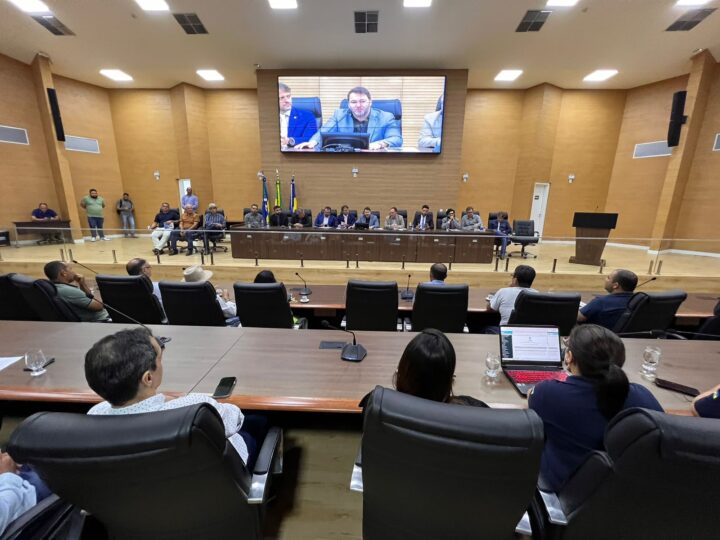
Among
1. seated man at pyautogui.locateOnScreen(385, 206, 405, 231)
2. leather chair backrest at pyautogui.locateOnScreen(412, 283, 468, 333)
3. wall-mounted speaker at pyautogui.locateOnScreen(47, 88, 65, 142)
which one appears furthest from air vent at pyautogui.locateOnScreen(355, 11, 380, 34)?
wall-mounted speaker at pyautogui.locateOnScreen(47, 88, 65, 142)

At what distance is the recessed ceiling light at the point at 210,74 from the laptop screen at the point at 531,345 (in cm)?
981

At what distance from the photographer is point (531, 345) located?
1.80 meters

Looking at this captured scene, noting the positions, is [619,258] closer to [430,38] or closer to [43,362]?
[430,38]

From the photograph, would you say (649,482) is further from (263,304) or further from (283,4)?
(283,4)

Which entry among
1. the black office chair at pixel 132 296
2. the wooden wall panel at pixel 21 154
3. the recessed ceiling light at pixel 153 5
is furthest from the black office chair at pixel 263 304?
the wooden wall panel at pixel 21 154

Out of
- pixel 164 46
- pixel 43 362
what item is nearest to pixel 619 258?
pixel 43 362

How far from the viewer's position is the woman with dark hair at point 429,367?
3.43ft

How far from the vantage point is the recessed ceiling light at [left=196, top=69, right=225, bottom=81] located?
852cm

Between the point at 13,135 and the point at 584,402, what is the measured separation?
11788 mm

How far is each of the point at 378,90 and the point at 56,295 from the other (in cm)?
796

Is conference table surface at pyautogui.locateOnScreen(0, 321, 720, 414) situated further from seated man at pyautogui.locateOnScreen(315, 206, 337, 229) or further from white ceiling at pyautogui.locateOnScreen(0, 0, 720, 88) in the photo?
white ceiling at pyautogui.locateOnScreen(0, 0, 720, 88)

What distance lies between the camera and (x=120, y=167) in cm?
1023

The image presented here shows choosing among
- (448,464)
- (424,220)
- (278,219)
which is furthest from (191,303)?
(424,220)

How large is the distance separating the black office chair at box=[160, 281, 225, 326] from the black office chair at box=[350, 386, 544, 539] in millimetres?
2171
